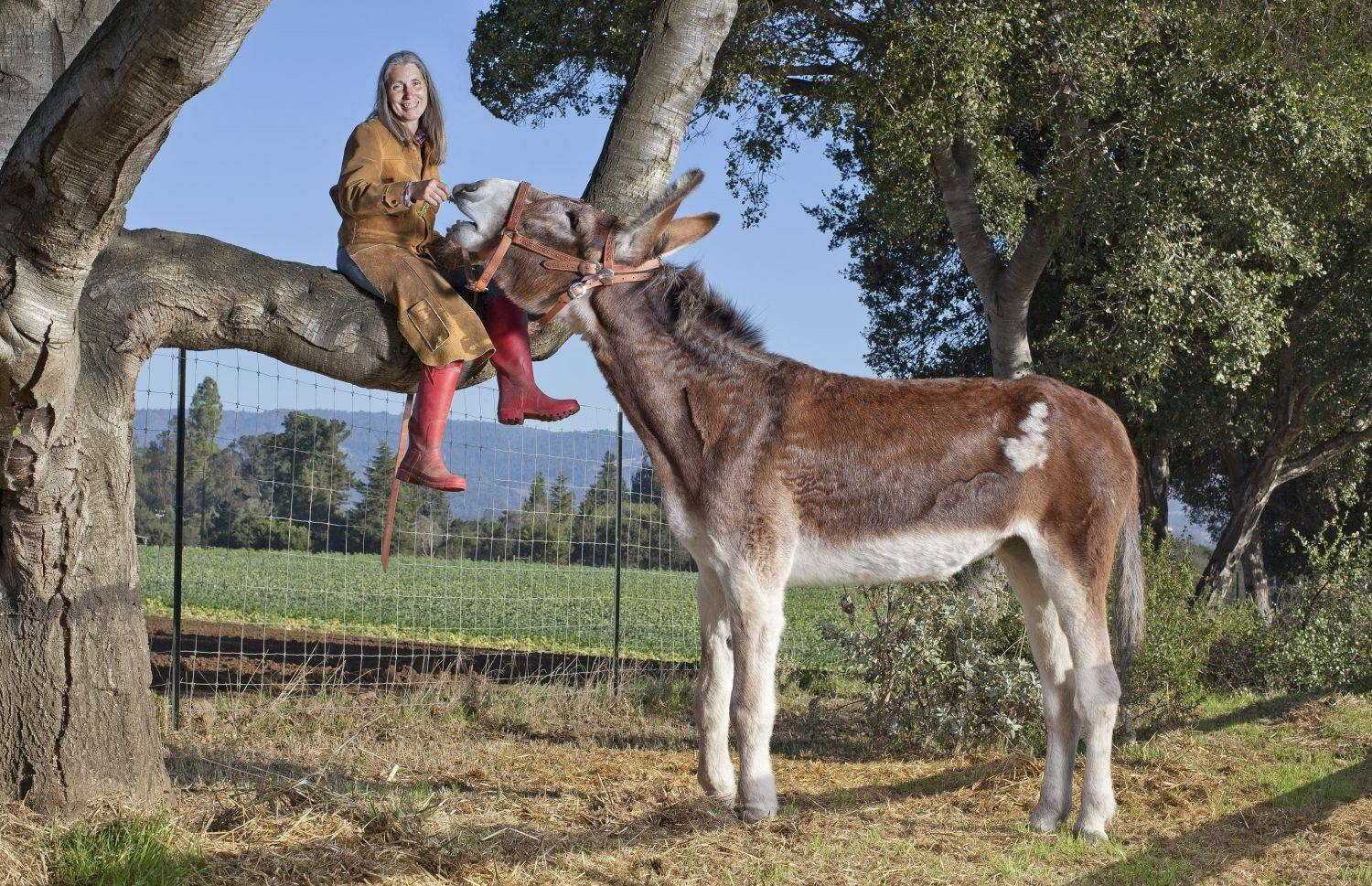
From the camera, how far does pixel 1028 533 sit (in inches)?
221

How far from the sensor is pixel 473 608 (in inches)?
635

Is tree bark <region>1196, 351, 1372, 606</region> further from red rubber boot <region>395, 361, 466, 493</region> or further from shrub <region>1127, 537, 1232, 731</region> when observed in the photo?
red rubber boot <region>395, 361, 466, 493</region>

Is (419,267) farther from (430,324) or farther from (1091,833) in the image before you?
(1091,833)

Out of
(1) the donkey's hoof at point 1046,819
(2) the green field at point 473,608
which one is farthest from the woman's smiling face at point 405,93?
(2) the green field at point 473,608

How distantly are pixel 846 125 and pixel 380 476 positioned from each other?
708 centimetres

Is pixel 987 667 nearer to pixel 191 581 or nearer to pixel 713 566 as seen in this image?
pixel 713 566

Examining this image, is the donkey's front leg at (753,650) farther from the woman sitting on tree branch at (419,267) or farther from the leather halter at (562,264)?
the leather halter at (562,264)

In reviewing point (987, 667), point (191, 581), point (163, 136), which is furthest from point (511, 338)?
point (191, 581)

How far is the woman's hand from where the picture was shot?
5.15 m

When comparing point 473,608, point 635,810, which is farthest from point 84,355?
point 473,608

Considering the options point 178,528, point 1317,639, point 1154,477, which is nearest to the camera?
point 178,528

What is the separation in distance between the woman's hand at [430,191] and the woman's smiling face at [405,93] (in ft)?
2.31

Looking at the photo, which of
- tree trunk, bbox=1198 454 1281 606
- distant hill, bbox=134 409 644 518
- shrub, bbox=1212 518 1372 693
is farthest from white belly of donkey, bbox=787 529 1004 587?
tree trunk, bbox=1198 454 1281 606

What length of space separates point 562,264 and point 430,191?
672 mm
